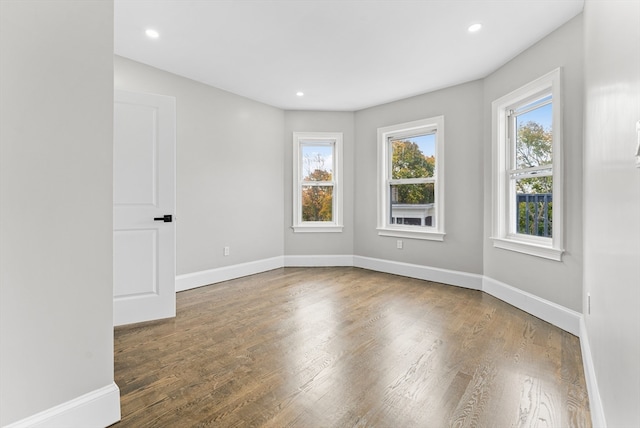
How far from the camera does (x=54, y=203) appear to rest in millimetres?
1347

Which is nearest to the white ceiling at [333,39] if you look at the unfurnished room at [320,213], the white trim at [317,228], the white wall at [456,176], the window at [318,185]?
the unfurnished room at [320,213]

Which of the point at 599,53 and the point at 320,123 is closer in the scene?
the point at 599,53

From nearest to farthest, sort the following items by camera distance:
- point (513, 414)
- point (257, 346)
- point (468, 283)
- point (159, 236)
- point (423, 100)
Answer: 1. point (513, 414)
2. point (257, 346)
3. point (159, 236)
4. point (468, 283)
5. point (423, 100)

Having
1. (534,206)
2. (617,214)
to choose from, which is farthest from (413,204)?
(617,214)

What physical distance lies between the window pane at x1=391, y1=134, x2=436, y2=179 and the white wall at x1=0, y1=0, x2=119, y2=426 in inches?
151

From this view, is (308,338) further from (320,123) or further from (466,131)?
(320,123)

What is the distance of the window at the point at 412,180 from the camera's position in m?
4.18

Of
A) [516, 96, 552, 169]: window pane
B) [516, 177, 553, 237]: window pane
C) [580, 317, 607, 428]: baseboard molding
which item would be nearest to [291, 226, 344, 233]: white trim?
[516, 177, 553, 237]: window pane

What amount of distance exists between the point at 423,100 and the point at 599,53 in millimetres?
2740

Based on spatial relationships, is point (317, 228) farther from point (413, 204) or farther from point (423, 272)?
→ point (423, 272)

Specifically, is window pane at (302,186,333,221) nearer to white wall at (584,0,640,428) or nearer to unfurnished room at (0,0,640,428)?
unfurnished room at (0,0,640,428)

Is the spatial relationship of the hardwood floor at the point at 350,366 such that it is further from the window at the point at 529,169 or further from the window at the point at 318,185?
the window at the point at 318,185

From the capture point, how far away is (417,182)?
446 centimetres

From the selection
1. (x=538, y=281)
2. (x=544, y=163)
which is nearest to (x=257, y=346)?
(x=538, y=281)
